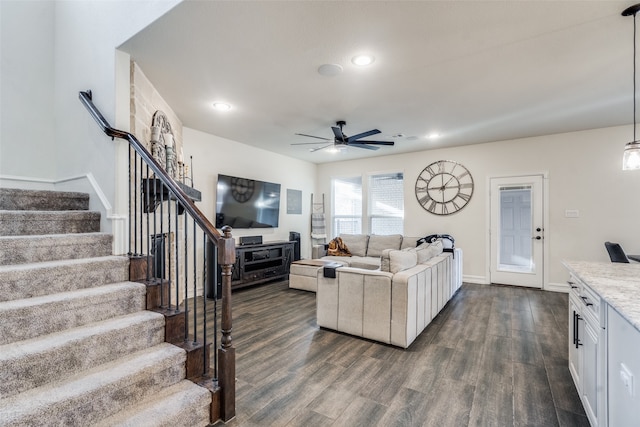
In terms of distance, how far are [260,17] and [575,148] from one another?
17.5ft

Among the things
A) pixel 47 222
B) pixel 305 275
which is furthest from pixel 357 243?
pixel 47 222

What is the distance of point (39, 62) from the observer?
3.18 m

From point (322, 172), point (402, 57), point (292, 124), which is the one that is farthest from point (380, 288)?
point (322, 172)

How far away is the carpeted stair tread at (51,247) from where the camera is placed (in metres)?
1.99

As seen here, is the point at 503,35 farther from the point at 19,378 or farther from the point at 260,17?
the point at 19,378

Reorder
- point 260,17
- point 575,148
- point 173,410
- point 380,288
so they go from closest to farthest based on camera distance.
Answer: point 173,410, point 260,17, point 380,288, point 575,148

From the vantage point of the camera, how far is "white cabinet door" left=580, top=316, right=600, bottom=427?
1.58 meters

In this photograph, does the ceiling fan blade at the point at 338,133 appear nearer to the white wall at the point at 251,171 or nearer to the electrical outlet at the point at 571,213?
the white wall at the point at 251,171

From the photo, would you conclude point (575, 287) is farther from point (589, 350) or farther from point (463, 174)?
point (463, 174)

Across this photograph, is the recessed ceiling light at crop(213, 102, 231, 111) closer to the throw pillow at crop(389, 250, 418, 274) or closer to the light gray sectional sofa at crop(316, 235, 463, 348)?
the light gray sectional sofa at crop(316, 235, 463, 348)

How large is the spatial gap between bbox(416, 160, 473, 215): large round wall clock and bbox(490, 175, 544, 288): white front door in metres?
0.47

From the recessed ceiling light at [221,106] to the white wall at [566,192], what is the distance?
161 inches

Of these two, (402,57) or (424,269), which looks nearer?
(402,57)

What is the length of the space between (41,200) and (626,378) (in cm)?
398
